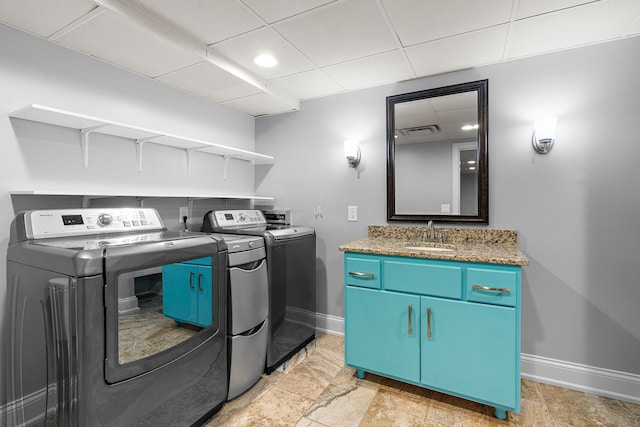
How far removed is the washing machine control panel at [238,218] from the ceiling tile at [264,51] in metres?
1.16

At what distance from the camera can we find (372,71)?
235 cm

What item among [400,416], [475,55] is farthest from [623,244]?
[400,416]

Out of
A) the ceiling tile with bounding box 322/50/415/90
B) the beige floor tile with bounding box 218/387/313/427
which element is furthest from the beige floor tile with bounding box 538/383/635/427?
the ceiling tile with bounding box 322/50/415/90

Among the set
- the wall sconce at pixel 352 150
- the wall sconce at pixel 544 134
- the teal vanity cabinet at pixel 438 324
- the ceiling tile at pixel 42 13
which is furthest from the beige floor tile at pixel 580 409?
the ceiling tile at pixel 42 13

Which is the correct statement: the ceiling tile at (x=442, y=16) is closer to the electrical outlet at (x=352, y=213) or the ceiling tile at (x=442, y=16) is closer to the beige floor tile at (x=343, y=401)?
the electrical outlet at (x=352, y=213)

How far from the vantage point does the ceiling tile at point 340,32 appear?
5.36ft

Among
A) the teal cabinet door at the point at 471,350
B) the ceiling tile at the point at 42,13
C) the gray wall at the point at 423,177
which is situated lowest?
the teal cabinet door at the point at 471,350

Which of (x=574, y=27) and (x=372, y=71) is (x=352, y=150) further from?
(x=574, y=27)

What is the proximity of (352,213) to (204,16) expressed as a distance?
5.87ft

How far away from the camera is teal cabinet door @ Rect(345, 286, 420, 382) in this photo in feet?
6.23

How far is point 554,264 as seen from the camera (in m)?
2.08

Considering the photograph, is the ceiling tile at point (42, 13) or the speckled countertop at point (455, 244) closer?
the ceiling tile at point (42, 13)

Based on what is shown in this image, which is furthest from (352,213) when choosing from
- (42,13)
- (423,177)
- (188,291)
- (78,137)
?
(42,13)

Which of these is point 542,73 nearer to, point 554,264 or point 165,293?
point 554,264
